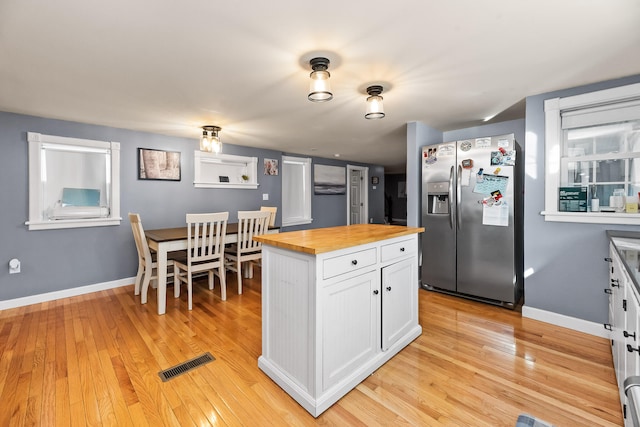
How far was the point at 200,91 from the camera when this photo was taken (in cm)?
Result: 247

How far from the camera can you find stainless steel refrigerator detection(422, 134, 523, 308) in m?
2.87

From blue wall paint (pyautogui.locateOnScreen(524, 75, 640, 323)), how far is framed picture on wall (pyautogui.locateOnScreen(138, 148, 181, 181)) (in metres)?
4.38

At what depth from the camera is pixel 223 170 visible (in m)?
4.80

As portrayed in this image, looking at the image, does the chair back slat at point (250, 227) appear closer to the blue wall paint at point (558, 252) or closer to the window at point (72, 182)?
the window at point (72, 182)

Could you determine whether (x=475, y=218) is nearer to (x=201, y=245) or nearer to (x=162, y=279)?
(x=201, y=245)

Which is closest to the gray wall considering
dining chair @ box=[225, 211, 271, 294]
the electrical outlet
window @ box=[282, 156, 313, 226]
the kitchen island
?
the electrical outlet

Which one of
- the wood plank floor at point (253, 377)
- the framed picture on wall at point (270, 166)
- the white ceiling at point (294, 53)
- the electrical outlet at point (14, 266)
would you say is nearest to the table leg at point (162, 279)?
the wood plank floor at point (253, 377)

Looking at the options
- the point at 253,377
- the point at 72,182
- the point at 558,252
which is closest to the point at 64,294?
the point at 72,182

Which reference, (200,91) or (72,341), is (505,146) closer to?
(200,91)

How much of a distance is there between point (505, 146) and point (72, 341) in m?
4.33

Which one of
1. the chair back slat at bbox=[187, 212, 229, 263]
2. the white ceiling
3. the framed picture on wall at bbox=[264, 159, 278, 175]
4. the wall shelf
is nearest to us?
Result: the white ceiling

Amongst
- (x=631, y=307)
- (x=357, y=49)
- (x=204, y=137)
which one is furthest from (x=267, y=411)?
(x=204, y=137)

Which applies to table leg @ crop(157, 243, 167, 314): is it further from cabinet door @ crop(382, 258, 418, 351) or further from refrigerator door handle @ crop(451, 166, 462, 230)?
refrigerator door handle @ crop(451, 166, 462, 230)

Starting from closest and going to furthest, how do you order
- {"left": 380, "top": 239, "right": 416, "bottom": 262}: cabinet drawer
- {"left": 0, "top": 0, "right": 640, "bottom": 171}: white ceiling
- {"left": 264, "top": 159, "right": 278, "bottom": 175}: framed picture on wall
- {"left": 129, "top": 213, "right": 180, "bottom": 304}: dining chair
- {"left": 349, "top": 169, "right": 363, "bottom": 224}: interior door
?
1. {"left": 0, "top": 0, "right": 640, "bottom": 171}: white ceiling
2. {"left": 380, "top": 239, "right": 416, "bottom": 262}: cabinet drawer
3. {"left": 129, "top": 213, "right": 180, "bottom": 304}: dining chair
4. {"left": 264, "top": 159, "right": 278, "bottom": 175}: framed picture on wall
5. {"left": 349, "top": 169, "right": 363, "bottom": 224}: interior door
